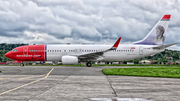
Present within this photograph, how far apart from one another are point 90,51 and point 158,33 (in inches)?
533

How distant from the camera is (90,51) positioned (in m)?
35.5

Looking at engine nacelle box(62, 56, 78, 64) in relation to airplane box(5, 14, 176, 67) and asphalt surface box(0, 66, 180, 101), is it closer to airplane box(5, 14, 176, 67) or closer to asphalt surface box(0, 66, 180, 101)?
airplane box(5, 14, 176, 67)

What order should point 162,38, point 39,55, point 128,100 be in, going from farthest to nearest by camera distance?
1. point 162,38
2. point 39,55
3. point 128,100

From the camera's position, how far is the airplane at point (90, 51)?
1362 inches

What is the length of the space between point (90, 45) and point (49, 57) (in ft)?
25.3

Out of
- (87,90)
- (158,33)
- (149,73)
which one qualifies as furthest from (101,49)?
(87,90)

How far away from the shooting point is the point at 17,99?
6879 mm

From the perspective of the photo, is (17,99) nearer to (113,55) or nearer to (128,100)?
(128,100)

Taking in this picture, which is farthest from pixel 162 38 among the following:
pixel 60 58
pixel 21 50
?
pixel 21 50

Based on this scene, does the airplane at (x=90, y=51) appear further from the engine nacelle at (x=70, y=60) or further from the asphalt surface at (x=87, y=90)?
the asphalt surface at (x=87, y=90)

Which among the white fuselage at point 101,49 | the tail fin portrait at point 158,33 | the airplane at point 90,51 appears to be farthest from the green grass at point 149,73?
the tail fin portrait at point 158,33

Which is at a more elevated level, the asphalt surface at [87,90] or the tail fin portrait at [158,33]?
the tail fin portrait at [158,33]

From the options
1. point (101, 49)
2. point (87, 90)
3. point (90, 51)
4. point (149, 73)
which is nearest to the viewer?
point (87, 90)

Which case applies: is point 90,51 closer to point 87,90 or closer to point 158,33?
point 158,33
